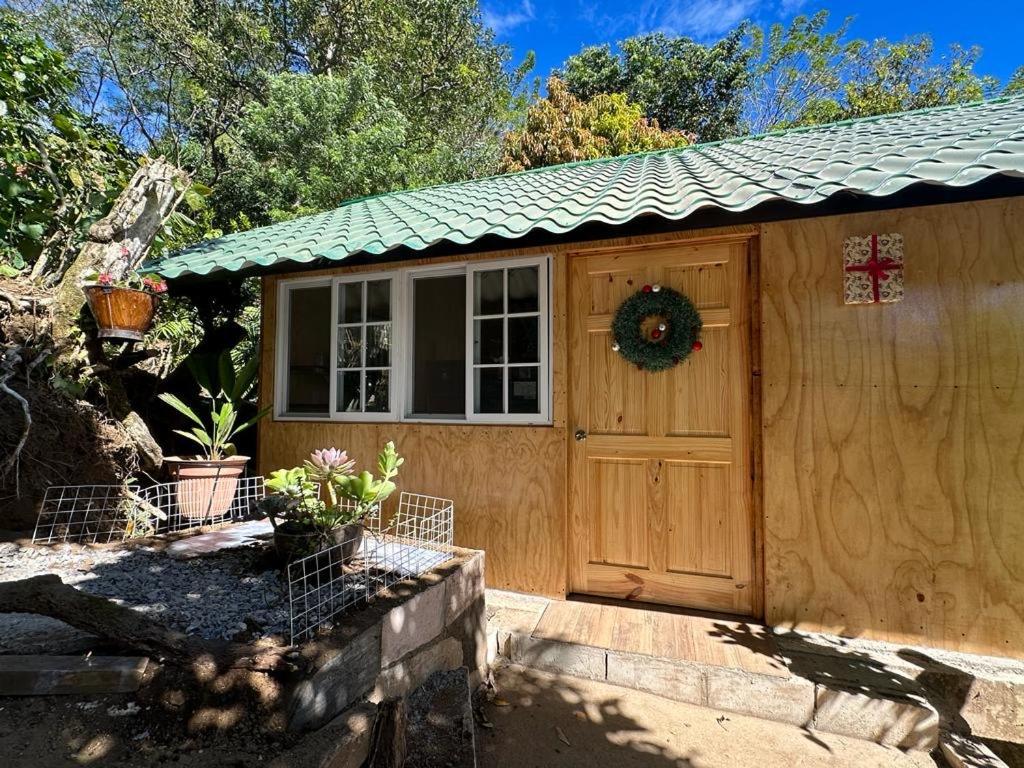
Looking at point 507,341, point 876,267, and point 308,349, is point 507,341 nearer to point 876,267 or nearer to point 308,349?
point 308,349

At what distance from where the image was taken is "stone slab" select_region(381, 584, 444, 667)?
2.08 m

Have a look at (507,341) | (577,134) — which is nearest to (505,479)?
(507,341)

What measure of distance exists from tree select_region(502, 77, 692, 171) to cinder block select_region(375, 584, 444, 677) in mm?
10840

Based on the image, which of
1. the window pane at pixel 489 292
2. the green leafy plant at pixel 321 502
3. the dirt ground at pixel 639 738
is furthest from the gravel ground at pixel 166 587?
the window pane at pixel 489 292

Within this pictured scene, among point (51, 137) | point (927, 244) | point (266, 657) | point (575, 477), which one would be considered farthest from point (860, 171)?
point (51, 137)

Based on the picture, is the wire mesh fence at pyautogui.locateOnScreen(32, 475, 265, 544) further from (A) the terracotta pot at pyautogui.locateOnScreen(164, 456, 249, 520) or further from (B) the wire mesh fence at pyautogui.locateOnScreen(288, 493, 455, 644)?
(B) the wire mesh fence at pyautogui.locateOnScreen(288, 493, 455, 644)

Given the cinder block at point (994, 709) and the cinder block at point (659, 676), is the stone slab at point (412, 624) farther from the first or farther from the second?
the cinder block at point (994, 709)

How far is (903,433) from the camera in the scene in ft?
9.29

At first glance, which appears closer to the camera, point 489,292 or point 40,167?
point 489,292

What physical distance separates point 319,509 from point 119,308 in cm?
245

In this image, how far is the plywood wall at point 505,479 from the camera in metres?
3.40

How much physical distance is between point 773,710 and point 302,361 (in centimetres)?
437

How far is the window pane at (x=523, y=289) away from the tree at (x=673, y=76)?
14.4 metres

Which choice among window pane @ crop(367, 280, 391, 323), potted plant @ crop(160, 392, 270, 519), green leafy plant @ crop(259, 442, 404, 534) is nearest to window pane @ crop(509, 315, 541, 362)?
window pane @ crop(367, 280, 391, 323)
